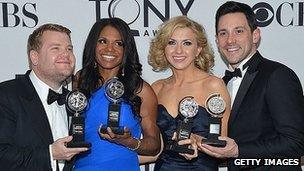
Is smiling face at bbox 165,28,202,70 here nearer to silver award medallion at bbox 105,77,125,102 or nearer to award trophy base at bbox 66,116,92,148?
silver award medallion at bbox 105,77,125,102

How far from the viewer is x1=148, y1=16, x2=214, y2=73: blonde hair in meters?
3.09

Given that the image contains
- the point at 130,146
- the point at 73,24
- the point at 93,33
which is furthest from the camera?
the point at 73,24

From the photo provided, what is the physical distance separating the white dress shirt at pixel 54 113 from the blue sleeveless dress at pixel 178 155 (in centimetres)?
58

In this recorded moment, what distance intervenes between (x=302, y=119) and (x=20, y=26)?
2260mm

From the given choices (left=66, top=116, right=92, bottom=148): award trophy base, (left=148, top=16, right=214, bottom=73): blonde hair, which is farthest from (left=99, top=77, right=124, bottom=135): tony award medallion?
(left=148, top=16, right=214, bottom=73): blonde hair

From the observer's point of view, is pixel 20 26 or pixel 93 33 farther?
pixel 20 26

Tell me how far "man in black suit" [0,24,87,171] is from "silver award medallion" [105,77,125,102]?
0.81 feet

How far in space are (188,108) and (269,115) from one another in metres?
0.44

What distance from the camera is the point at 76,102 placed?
2.69 meters

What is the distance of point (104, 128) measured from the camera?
104 inches

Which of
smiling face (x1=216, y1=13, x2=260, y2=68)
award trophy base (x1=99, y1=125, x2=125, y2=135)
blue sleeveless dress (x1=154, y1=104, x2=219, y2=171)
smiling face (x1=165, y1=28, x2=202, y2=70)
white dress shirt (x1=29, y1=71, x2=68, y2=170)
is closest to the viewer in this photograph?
award trophy base (x1=99, y1=125, x2=125, y2=135)

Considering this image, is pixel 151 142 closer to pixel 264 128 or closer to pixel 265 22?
pixel 264 128

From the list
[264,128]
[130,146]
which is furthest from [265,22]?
[130,146]

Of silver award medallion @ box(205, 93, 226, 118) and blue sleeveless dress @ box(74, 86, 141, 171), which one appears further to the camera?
blue sleeveless dress @ box(74, 86, 141, 171)
